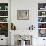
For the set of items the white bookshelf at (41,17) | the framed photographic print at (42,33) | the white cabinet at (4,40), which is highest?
the white bookshelf at (41,17)

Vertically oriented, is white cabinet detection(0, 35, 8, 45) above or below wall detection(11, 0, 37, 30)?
below

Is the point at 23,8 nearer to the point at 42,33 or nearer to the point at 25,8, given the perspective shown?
the point at 25,8

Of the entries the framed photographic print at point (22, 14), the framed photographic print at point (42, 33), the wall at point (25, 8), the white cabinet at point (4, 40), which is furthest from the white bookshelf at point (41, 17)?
the white cabinet at point (4, 40)

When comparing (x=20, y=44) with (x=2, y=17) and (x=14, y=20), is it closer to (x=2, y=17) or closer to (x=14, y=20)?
(x=14, y=20)

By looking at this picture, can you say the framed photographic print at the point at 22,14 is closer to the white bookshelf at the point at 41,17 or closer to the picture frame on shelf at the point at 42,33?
the white bookshelf at the point at 41,17

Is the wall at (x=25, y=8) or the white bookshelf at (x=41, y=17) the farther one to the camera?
the white bookshelf at (x=41, y=17)

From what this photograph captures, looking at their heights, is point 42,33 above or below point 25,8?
below

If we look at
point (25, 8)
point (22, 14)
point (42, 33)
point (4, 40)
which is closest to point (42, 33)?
point (42, 33)

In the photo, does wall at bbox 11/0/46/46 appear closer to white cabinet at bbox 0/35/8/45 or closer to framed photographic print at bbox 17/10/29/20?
framed photographic print at bbox 17/10/29/20

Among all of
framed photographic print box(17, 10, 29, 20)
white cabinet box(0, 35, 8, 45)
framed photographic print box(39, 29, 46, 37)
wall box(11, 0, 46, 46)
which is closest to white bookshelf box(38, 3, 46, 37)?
framed photographic print box(39, 29, 46, 37)

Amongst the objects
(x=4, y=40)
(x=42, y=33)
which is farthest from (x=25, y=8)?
(x=4, y=40)

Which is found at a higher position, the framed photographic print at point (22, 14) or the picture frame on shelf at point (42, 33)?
the framed photographic print at point (22, 14)

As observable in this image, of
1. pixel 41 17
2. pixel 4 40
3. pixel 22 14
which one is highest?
pixel 22 14

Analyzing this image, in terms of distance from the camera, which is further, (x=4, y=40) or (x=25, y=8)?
(x=4, y=40)
